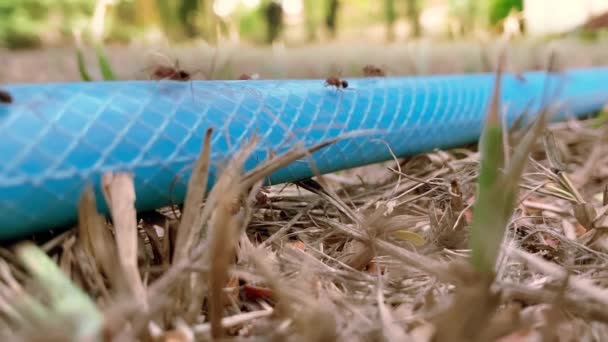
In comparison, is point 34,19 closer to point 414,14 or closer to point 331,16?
point 331,16

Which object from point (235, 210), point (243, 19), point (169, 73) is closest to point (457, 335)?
point (235, 210)

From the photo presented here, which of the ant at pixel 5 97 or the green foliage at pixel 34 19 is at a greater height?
the ant at pixel 5 97

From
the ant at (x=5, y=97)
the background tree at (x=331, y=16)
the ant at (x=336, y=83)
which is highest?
the ant at (x=5, y=97)

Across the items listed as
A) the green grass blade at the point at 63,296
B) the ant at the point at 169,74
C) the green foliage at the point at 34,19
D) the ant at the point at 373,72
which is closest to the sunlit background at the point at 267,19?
the green foliage at the point at 34,19

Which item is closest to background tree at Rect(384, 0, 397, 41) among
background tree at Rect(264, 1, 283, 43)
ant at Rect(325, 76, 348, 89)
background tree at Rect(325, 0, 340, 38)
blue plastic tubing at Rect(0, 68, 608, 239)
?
background tree at Rect(325, 0, 340, 38)

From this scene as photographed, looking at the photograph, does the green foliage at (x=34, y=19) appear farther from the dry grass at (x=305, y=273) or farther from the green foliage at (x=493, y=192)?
the green foliage at (x=493, y=192)

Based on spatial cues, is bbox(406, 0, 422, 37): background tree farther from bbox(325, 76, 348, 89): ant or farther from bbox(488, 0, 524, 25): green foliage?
bbox(325, 76, 348, 89): ant

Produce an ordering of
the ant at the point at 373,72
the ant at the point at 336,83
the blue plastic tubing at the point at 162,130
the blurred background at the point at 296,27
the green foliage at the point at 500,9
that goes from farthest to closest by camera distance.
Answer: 1. the green foliage at the point at 500,9
2. the blurred background at the point at 296,27
3. the ant at the point at 373,72
4. the ant at the point at 336,83
5. the blue plastic tubing at the point at 162,130
